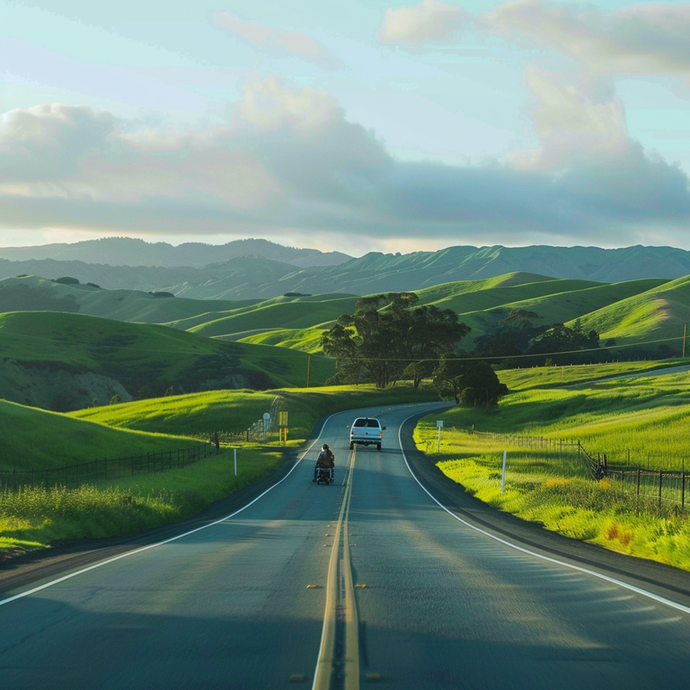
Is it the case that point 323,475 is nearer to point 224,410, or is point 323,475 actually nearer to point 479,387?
point 224,410

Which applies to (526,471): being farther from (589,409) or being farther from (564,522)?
(589,409)

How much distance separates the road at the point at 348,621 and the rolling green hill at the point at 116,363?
122 m

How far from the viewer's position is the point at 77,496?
2134 centimetres

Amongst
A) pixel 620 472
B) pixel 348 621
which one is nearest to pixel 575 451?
pixel 620 472

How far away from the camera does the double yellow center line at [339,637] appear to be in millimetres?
5754

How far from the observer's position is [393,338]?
122 metres

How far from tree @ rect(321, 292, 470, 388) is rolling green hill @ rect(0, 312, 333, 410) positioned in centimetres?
2792

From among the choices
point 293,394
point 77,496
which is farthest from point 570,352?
point 77,496

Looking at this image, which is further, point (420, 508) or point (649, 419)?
point (649, 419)

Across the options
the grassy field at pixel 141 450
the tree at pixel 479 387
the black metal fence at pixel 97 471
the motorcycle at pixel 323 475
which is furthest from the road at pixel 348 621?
the tree at pixel 479 387

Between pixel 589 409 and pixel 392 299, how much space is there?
49.9m

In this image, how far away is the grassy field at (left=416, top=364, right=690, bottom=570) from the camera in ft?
54.3

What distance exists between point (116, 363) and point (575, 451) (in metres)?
120

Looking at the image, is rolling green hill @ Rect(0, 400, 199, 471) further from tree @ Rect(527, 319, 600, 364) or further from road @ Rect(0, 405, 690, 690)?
tree @ Rect(527, 319, 600, 364)
